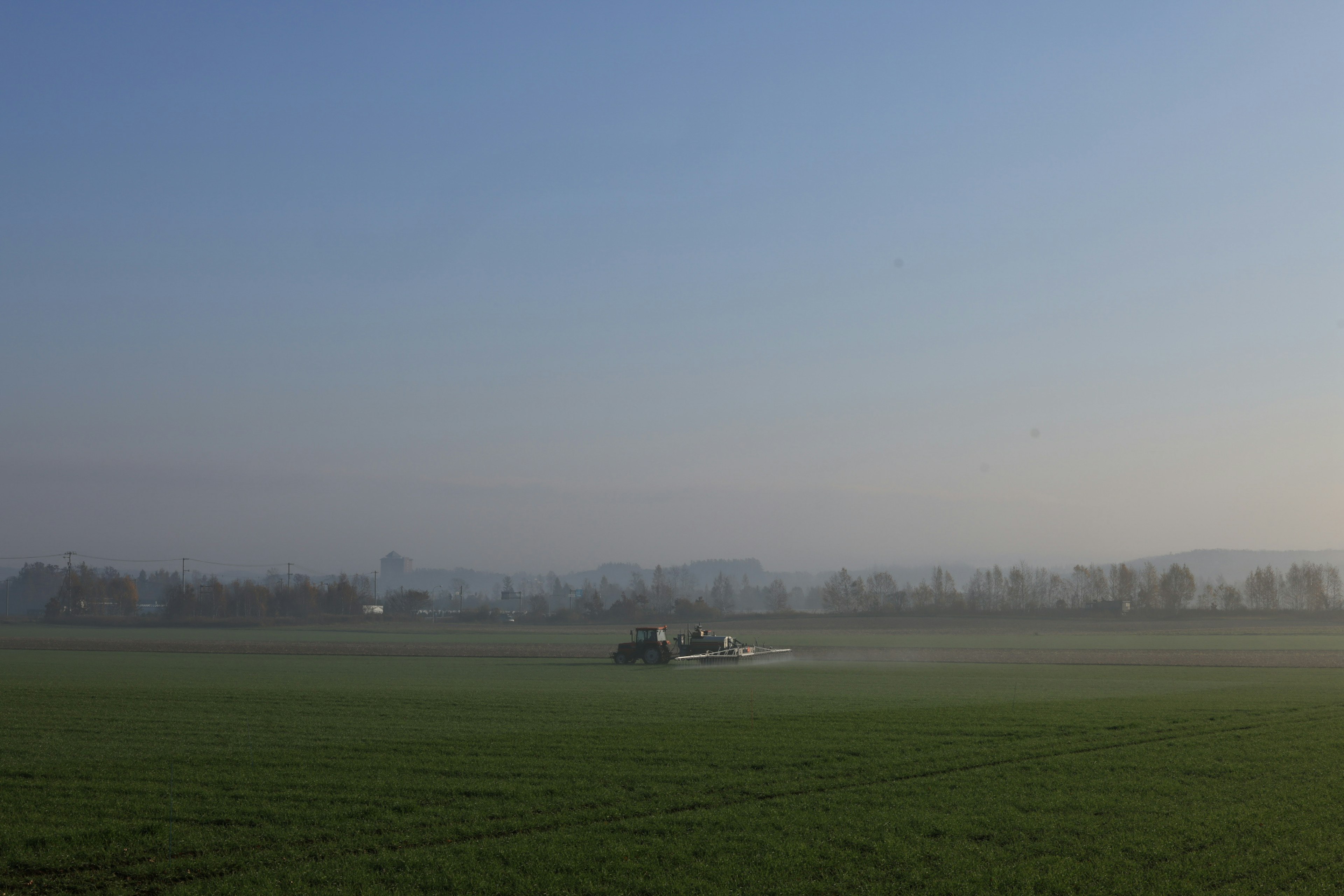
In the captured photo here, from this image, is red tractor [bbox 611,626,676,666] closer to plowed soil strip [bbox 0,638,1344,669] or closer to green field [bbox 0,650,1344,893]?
plowed soil strip [bbox 0,638,1344,669]

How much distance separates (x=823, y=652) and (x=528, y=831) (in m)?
66.4

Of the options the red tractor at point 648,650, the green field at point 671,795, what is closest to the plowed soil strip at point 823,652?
the red tractor at point 648,650

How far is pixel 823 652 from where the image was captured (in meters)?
79.8

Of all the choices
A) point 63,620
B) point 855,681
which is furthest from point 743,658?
point 63,620

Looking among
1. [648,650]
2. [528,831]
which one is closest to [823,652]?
[648,650]

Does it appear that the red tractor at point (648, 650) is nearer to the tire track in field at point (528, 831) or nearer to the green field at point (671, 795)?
the green field at point (671, 795)

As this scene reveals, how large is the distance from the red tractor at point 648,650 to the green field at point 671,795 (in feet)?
90.9

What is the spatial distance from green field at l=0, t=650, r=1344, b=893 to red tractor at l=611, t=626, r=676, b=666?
27.7 meters

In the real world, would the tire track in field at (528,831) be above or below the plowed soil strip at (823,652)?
above

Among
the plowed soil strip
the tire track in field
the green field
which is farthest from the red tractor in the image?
the tire track in field

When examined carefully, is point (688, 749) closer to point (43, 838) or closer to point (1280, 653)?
point (43, 838)

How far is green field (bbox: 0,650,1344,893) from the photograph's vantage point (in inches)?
521

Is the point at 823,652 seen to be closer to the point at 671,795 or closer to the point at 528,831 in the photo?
the point at 671,795

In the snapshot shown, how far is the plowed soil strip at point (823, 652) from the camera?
212 feet
